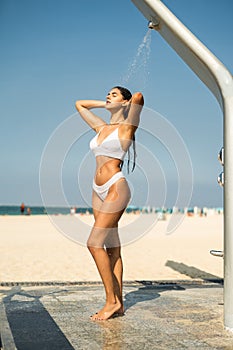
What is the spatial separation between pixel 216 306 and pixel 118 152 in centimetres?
218

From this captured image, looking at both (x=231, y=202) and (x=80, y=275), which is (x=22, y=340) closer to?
(x=231, y=202)

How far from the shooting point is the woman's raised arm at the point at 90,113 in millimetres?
5641

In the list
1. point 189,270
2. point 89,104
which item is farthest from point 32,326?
point 189,270

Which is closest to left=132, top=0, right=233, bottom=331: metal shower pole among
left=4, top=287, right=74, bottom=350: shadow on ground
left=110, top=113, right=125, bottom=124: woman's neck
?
left=110, top=113, right=125, bottom=124: woman's neck

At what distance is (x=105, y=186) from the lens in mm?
5211

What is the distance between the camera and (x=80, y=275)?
11188mm

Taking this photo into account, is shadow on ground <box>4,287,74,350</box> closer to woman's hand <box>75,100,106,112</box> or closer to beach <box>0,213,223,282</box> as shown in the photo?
beach <box>0,213,223,282</box>

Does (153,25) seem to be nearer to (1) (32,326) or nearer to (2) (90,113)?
(2) (90,113)

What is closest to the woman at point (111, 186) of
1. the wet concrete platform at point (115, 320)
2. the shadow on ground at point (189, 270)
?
the wet concrete platform at point (115, 320)

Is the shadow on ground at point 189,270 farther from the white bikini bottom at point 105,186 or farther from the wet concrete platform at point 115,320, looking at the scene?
the white bikini bottom at point 105,186

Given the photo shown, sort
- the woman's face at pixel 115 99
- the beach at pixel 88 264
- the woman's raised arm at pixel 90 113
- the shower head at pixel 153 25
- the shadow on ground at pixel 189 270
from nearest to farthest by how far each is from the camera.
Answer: the woman's face at pixel 115 99, the shower head at pixel 153 25, the woman's raised arm at pixel 90 113, the beach at pixel 88 264, the shadow on ground at pixel 189 270

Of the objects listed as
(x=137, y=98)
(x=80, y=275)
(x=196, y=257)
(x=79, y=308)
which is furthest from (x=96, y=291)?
(x=196, y=257)

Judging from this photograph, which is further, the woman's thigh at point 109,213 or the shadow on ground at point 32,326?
the woman's thigh at point 109,213

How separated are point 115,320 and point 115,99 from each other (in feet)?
7.19
